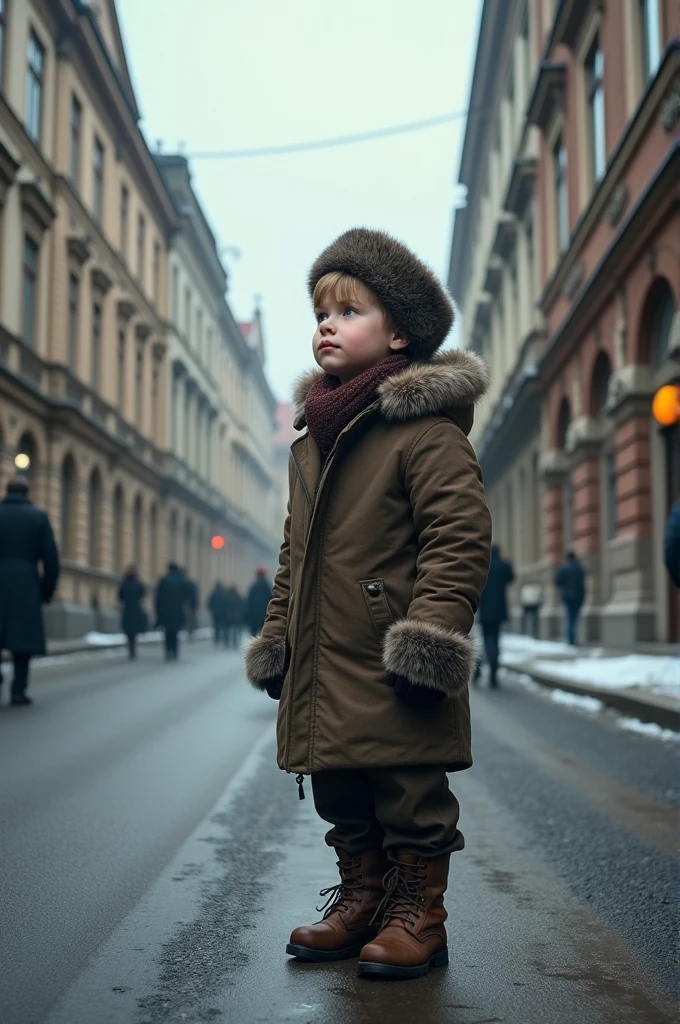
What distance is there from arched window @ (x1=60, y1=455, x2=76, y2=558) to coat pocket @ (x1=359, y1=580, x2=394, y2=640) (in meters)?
25.0

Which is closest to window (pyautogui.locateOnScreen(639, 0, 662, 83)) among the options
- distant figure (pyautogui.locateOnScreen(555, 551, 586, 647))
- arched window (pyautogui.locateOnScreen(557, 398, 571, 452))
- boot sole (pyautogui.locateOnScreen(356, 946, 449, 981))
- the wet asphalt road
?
distant figure (pyautogui.locateOnScreen(555, 551, 586, 647))

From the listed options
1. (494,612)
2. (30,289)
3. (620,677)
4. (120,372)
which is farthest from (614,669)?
(120,372)

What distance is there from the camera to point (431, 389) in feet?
10.2

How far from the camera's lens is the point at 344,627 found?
3070 mm

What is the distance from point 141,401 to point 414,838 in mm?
35895

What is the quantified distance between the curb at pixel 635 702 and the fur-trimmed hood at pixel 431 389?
233 inches

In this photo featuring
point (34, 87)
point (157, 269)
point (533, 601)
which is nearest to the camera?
point (34, 87)

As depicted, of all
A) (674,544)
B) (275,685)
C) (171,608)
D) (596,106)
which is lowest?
(275,685)

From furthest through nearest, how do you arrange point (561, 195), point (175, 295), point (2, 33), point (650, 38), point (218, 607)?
point (175, 295), point (218, 607), point (561, 195), point (2, 33), point (650, 38)

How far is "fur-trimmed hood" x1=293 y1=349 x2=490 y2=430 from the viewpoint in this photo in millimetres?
3105

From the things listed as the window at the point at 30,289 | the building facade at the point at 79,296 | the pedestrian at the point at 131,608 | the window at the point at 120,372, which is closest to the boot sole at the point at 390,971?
the pedestrian at the point at 131,608

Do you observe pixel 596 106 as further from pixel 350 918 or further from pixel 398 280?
pixel 350 918

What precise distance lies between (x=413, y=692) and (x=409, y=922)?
57 cm

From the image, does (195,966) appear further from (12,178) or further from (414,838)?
(12,178)
